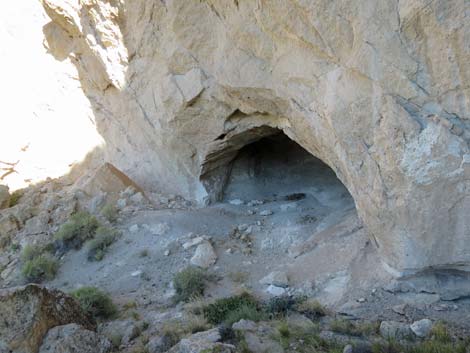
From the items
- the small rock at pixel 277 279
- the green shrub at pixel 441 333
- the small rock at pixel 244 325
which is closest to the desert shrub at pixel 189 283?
the small rock at pixel 277 279

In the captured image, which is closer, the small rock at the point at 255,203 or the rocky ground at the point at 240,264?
the rocky ground at the point at 240,264

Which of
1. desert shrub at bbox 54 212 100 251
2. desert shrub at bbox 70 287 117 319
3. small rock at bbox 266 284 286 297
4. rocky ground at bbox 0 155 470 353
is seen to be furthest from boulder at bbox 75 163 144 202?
small rock at bbox 266 284 286 297

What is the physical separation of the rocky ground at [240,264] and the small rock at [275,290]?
0.03 m

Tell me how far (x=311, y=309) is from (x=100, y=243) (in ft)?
14.3

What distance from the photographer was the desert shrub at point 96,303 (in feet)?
17.3

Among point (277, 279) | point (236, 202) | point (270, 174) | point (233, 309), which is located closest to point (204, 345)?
point (233, 309)

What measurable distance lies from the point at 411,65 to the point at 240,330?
3.17m

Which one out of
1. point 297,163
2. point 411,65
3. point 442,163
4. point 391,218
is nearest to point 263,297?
point 391,218

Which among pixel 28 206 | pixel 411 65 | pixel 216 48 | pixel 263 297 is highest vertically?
pixel 216 48

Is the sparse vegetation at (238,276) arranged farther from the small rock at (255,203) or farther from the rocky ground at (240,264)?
the small rock at (255,203)

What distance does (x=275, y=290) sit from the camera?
5.76 meters

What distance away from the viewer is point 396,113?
14.2 feet

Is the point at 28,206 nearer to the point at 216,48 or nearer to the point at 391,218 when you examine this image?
the point at 216,48

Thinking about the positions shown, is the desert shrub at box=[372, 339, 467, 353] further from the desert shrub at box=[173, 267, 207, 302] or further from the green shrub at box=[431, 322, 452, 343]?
the desert shrub at box=[173, 267, 207, 302]
